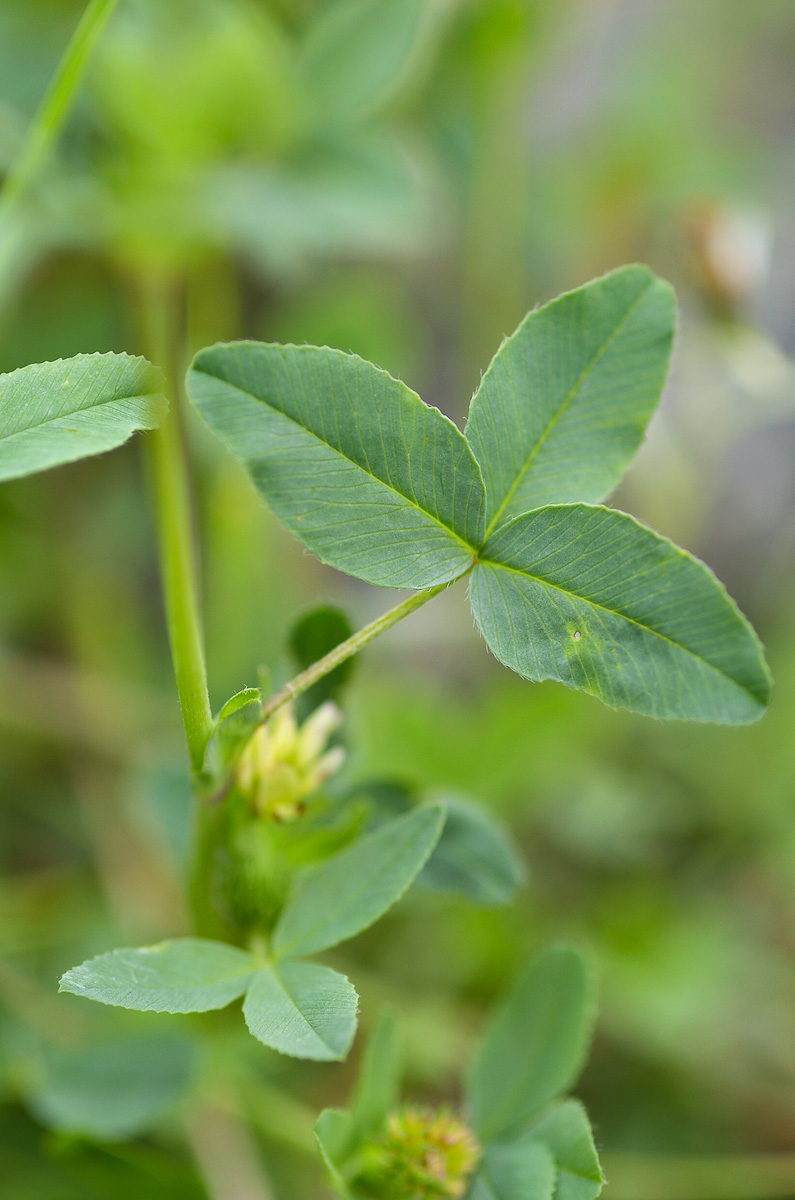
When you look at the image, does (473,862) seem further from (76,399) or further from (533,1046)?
(76,399)

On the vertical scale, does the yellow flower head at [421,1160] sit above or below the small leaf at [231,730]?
below

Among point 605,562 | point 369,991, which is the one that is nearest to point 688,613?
point 605,562

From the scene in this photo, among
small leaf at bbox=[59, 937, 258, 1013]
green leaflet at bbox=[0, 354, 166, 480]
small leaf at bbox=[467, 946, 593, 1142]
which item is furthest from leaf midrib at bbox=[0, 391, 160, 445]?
small leaf at bbox=[467, 946, 593, 1142]

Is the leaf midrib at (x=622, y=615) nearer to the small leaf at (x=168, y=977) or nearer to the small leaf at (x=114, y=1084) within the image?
the small leaf at (x=168, y=977)

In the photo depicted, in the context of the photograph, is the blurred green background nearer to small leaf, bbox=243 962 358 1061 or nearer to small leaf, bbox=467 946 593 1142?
small leaf, bbox=467 946 593 1142

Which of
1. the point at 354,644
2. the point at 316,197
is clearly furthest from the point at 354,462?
the point at 316,197

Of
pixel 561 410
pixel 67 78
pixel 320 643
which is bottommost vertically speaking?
pixel 320 643

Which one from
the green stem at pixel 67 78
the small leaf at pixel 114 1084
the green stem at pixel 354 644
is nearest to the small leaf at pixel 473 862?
the green stem at pixel 354 644
